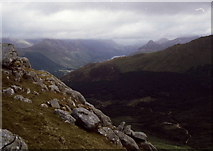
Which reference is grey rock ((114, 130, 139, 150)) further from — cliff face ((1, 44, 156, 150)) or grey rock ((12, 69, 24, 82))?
grey rock ((12, 69, 24, 82))

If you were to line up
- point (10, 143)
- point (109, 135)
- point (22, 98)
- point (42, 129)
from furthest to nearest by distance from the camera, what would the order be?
1. point (109, 135)
2. point (22, 98)
3. point (42, 129)
4. point (10, 143)

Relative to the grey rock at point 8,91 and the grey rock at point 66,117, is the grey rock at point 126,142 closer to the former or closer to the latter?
the grey rock at point 66,117

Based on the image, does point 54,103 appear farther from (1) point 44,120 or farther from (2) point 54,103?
(1) point 44,120

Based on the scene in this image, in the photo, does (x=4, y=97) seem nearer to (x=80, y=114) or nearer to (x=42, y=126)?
(x=42, y=126)

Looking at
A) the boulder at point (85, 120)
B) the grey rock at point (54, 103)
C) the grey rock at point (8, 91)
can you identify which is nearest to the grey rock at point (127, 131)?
the boulder at point (85, 120)

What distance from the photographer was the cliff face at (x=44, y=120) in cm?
3541

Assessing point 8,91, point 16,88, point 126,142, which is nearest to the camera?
point 8,91

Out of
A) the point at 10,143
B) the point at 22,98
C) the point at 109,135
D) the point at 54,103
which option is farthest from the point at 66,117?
the point at 10,143

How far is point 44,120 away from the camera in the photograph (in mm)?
41312

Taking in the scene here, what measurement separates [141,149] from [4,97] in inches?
1411

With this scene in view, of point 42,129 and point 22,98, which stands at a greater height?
point 22,98

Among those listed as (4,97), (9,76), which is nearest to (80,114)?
(4,97)

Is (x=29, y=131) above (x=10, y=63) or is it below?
below

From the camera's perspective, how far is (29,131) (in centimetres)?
3597
